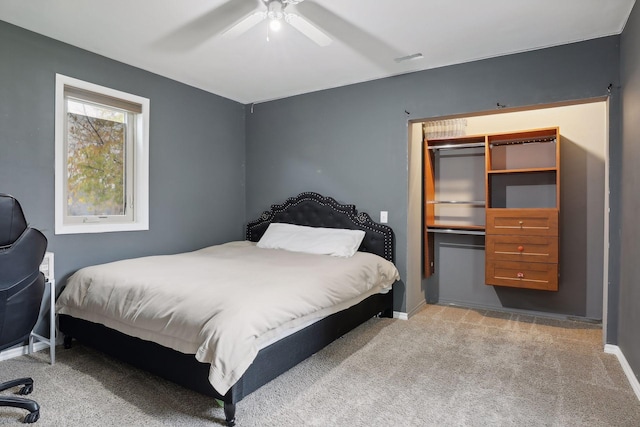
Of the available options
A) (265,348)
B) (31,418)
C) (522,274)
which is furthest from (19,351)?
(522,274)

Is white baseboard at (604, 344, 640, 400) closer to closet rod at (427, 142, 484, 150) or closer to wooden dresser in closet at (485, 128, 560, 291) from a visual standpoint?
wooden dresser in closet at (485, 128, 560, 291)

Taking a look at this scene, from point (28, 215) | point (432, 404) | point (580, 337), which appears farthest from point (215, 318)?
point (580, 337)

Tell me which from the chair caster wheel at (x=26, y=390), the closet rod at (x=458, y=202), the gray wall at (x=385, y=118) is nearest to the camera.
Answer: the chair caster wheel at (x=26, y=390)

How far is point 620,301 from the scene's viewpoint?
2658mm

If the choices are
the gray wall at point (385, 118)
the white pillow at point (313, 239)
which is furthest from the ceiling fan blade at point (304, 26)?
the white pillow at point (313, 239)

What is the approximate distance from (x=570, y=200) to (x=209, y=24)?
3715mm

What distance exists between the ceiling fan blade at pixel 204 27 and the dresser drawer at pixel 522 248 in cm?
308

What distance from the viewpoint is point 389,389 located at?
7.32 ft

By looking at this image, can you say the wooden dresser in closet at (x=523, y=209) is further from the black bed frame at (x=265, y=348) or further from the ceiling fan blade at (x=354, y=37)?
the ceiling fan blade at (x=354, y=37)

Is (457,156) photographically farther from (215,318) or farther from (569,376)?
(215,318)

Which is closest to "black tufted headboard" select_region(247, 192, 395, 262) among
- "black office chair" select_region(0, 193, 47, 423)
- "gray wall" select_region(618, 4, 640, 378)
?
"gray wall" select_region(618, 4, 640, 378)

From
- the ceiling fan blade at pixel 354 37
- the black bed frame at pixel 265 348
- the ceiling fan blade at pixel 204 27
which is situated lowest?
the black bed frame at pixel 265 348

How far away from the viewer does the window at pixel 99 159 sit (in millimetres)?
2998

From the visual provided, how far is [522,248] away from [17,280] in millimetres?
3949
